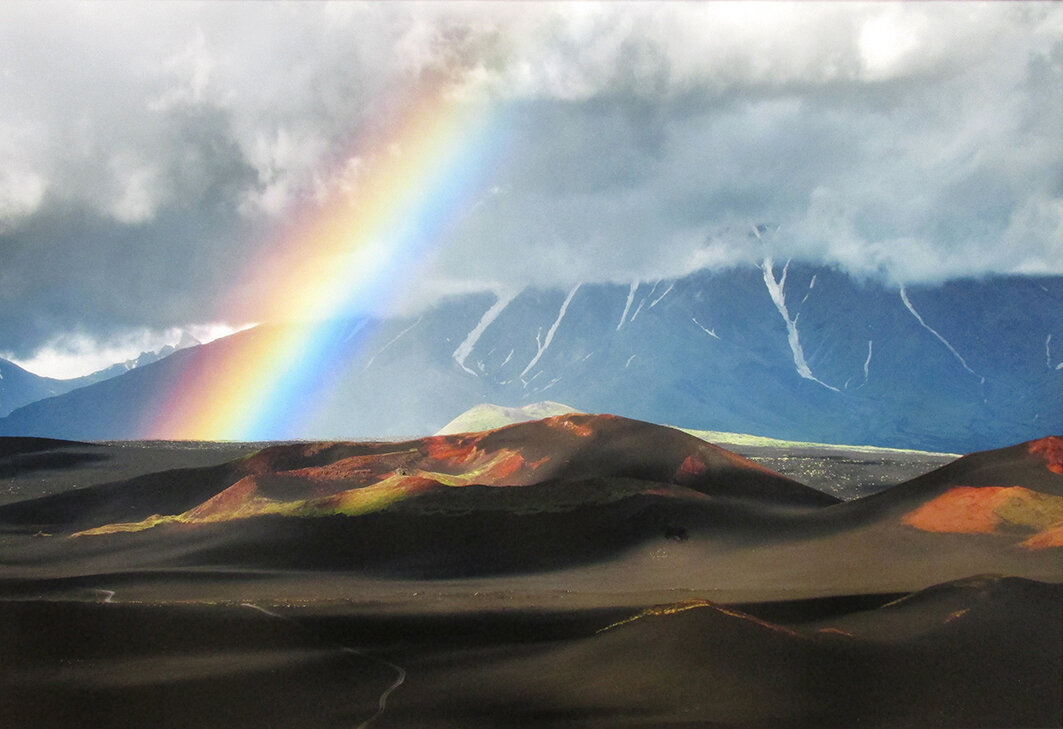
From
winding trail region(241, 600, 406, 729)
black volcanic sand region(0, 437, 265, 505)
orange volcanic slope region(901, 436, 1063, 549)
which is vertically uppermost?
black volcanic sand region(0, 437, 265, 505)

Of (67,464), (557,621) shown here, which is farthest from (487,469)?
(67,464)

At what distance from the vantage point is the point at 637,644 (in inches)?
1410

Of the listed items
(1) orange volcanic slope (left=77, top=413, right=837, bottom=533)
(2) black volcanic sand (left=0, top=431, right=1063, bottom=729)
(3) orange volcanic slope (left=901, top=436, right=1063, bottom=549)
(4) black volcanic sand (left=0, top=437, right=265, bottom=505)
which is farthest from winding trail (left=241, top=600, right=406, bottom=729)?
(4) black volcanic sand (left=0, top=437, right=265, bottom=505)

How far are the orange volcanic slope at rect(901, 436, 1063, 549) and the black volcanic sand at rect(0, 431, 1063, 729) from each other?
0.54m

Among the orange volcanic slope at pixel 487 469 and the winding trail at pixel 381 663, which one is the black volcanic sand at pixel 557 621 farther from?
the orange volcanic slope at pixel 487 469

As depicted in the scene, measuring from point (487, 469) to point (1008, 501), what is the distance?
158 feet

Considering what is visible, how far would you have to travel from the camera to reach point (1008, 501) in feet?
208

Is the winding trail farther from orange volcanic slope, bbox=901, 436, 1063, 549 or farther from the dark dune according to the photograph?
orange volcanic slope, bbox=901, 436, 1063, 549

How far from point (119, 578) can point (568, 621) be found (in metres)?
32.1

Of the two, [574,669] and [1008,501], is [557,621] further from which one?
[1008,501]

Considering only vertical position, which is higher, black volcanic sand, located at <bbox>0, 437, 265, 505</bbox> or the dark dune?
black volcanic sand, located at <bbox>0, 437, 265, 505</bbox>

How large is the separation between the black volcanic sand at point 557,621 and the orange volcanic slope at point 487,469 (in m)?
5.54

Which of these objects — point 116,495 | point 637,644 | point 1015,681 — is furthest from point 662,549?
point 116,495

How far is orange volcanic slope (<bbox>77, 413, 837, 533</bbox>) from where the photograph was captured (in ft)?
271
